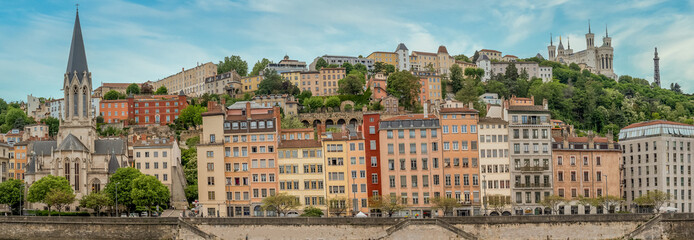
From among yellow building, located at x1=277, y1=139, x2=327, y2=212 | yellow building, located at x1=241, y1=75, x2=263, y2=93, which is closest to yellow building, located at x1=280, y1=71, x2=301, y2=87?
yellow building, located at x1=241, y1=75, x2=263, y2=93

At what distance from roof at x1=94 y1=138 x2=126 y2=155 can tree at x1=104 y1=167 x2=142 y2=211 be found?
30.9 feet

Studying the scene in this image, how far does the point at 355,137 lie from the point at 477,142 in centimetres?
1270

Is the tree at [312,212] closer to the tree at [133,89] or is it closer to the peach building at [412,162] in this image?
the peach building at [412,162]

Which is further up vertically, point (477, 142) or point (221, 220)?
point (477, 142)

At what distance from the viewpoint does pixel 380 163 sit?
83.6 meters

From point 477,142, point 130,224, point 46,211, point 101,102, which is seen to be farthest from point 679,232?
point 101,102

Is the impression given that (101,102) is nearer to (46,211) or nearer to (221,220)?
(46,211)

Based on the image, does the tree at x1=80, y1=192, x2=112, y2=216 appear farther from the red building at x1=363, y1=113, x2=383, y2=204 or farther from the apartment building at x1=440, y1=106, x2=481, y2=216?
the apartment building at x1=440, y1=106, x2=481, y2=216

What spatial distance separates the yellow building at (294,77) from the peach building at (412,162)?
86.2 meters

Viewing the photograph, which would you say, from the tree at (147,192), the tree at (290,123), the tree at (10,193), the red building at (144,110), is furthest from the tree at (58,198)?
the red building at (144,110)

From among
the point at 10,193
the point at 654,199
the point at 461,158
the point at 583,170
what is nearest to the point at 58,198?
the point at 10,193

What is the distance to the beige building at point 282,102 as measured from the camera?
14350 centimetres

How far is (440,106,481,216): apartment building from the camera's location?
82.4m

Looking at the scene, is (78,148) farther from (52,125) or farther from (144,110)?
(144,110)
